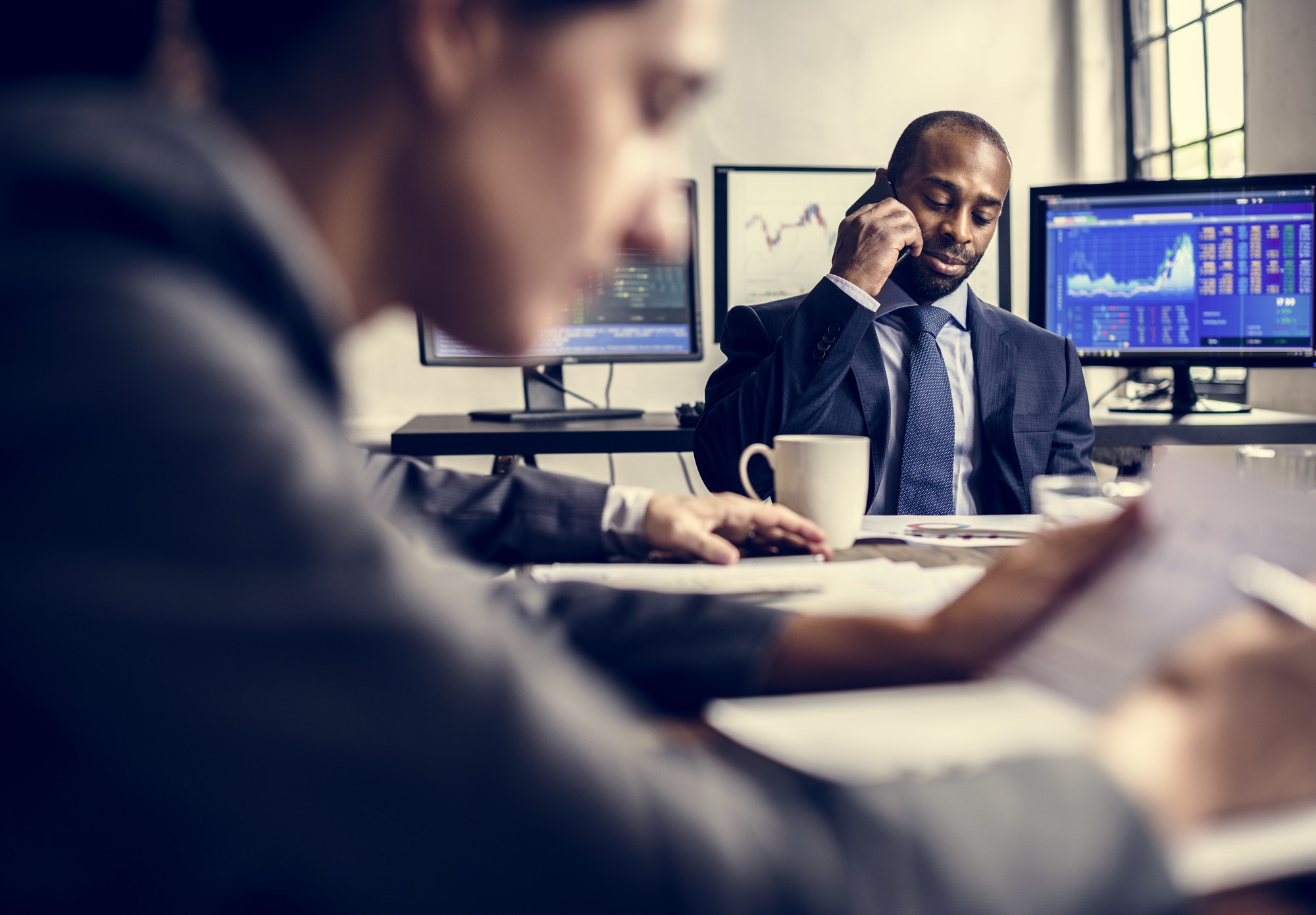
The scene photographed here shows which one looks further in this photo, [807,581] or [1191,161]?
[1191,161]

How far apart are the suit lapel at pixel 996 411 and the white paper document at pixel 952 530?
1.32 feet

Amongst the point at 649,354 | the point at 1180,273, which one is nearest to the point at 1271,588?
the point at 1180,273

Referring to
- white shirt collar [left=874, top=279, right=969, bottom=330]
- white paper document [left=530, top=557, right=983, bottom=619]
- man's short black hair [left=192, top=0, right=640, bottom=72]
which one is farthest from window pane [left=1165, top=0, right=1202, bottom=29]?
man's short black hair [left=192, top=0, right=640, bottom=72]

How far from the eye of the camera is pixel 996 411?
66.4 inches

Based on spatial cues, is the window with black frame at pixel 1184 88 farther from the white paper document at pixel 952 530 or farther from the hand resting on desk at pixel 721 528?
the hand resting on desk at pixel 721 528

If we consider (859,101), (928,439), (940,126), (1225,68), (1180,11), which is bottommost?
(928,439)

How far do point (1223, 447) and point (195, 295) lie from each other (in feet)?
10.7

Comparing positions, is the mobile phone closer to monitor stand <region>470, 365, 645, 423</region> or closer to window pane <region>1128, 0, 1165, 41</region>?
monitor stand <region>470, 365, 645, 423</region>

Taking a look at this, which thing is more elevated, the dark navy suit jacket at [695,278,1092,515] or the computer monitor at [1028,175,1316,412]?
the computer monitor at [1028,175,1316,412]

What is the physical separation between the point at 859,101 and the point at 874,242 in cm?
246

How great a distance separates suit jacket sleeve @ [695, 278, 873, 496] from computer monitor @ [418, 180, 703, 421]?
1084 millimetres

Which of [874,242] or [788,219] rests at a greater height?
[788,219]

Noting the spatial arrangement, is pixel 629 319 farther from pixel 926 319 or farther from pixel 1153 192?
pixel 1153 192

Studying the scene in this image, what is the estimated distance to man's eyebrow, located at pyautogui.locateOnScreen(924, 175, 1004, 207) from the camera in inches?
74.7
